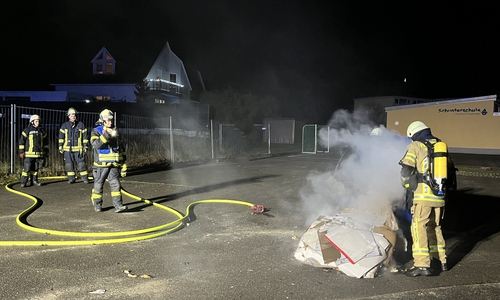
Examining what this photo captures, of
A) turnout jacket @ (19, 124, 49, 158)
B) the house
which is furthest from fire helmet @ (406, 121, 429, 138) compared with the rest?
the house

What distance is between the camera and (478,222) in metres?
7.23

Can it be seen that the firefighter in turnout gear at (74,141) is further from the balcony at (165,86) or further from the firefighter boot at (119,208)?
the balcony at (165,86)

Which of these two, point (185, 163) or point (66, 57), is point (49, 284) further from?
point (66, 57)

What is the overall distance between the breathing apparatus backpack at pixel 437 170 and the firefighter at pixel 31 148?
921 cm

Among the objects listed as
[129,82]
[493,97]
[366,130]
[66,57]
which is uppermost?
[66,57]

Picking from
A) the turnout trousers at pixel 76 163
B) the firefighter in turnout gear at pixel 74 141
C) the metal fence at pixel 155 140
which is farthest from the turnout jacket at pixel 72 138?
the metal fence at pixel 155 140

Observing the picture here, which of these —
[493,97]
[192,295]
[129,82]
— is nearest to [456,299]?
[192,295]

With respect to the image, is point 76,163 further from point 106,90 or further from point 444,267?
point 106,90

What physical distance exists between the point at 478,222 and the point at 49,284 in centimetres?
706

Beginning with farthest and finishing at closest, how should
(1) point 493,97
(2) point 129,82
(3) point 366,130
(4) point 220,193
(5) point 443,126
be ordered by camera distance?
(2) point 129,82
(5) point 443,126
(1) point 493,97
(4) point 220,193
(3) point 366,130

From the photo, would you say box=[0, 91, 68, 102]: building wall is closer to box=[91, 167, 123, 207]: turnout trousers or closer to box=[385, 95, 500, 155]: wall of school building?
box=[385, 95, 500, 155]: wall of school building

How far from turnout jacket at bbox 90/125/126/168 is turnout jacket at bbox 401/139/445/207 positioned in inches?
195

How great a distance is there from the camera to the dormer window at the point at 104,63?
3725 cm

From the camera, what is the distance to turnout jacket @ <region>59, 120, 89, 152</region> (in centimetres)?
1041
